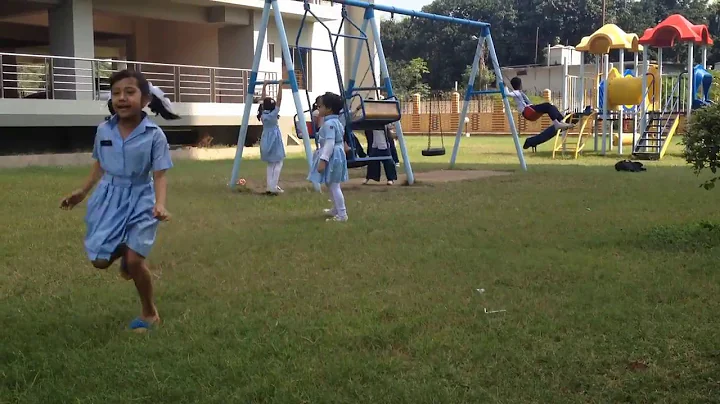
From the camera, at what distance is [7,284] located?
5387mm

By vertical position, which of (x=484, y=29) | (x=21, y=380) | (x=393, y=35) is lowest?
(x=21, y=380)

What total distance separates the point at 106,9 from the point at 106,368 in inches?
703

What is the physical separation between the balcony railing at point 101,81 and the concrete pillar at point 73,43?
24 mm

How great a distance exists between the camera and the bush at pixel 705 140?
21.5 ft

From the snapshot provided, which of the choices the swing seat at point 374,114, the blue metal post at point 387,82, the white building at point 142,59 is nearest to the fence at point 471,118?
the white building at point 142,59

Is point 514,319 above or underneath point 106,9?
underneath

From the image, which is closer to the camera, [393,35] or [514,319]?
[514,319]

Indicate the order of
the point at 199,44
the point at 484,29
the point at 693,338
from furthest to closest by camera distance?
the point at 199,44 → the point at 484,29 → the point at 693,338

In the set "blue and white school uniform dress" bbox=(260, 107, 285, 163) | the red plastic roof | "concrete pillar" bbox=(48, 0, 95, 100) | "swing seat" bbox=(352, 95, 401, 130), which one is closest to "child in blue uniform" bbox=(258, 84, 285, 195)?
"blue and white school uniform dress" bbox=(260, 107, 285, 163)

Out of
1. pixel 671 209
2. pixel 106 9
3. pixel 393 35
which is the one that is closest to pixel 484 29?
pixel 671 209

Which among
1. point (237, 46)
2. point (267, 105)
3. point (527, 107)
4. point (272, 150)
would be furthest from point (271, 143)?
point (237, 46)

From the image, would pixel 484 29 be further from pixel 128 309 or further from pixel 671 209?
pixel 128 309

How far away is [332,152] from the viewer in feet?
27.7

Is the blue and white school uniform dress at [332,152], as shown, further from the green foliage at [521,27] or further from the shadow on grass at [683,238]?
the green foliage at [521,27]
